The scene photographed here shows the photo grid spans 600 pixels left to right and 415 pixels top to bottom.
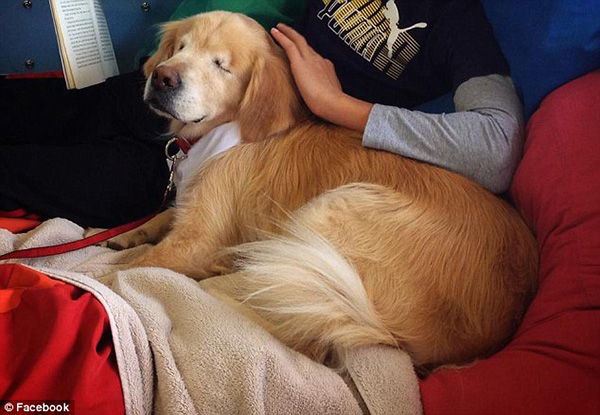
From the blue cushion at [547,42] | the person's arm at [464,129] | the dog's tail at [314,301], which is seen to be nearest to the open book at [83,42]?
the person's arm at [464,129]

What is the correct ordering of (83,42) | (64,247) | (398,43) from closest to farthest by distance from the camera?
1. (64,247)
2. (398,43)
3. (83,42)

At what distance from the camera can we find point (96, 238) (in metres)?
1.17

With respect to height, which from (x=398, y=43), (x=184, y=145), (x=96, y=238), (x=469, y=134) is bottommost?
(x=96, y=238)

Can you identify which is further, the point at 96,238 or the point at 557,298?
the point at 96,238

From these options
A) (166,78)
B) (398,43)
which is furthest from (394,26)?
(166,78)

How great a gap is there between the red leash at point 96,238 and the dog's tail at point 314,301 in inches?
16.1

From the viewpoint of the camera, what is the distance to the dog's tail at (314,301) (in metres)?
0.88

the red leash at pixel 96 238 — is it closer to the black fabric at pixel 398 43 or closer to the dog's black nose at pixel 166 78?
the dog's black nose at pixel 166 78

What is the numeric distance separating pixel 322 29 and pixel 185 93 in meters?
0.43

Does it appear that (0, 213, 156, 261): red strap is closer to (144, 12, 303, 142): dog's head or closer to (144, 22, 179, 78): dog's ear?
(144, 12, 303, 142): dog's head

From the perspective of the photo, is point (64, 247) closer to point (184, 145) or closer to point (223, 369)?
point (184, 145)

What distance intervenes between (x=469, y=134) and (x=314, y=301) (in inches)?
17.9

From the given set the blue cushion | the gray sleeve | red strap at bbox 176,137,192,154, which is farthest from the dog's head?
the blue cushion

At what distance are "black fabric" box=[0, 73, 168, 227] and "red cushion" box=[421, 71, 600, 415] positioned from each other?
35.1 inches
